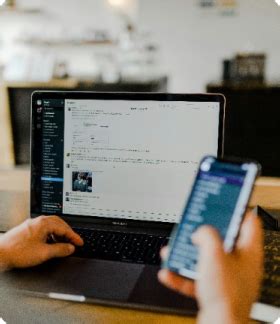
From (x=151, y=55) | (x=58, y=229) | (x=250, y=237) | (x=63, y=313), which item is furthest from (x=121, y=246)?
(x=151, y=55)

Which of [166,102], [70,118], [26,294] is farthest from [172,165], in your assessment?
[26,294]

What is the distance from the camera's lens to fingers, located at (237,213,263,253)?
1.71ft

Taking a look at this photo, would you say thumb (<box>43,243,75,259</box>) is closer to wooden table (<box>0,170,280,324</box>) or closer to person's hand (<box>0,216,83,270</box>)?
person's hand (<box>0,216,83,270</box>)

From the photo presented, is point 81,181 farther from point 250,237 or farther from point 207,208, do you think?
point 250,237

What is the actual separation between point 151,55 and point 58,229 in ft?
15.8

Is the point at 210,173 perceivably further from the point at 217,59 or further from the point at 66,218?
the point at 217,59

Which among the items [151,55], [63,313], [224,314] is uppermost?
[151,55]

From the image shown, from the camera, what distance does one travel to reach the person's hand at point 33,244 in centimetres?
80

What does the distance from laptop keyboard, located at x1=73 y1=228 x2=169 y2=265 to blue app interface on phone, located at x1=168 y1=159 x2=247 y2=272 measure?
0.23 m

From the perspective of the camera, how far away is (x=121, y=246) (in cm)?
91

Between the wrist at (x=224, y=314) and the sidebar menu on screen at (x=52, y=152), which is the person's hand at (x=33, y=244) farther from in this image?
the wrist at (x=224, y=314)

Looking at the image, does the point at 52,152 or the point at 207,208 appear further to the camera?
the point at 52,152

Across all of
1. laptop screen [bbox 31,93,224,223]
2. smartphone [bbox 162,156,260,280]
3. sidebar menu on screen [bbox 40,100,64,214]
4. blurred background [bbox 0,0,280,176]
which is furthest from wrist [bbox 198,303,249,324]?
blurred background [bbox 0,0,280,176]

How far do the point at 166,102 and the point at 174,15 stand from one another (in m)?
4.62
